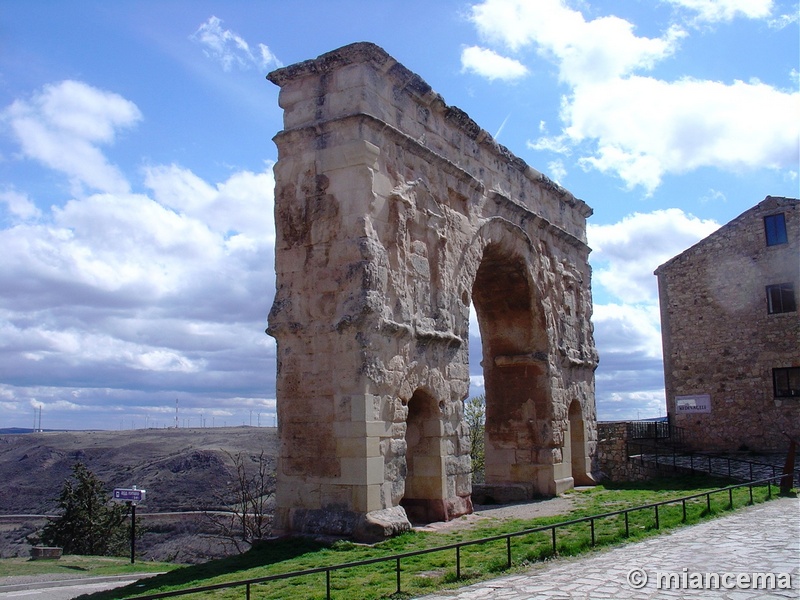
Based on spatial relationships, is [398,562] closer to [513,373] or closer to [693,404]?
[513,373]

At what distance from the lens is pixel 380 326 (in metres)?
11.3

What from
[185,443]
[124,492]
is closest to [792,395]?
[124,492]

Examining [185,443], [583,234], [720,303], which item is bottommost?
[185,443]

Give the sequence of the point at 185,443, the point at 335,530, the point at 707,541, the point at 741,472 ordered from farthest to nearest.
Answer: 1. the point at 185,443
2. the point at 741,472
3. the point at 335,530
4. the point at 707,541

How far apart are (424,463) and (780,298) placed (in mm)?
15595

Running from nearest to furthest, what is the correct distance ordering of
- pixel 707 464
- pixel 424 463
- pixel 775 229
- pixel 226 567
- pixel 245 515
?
pixel 226 567, pixel 424 463, pixel 707 464, pixel 245 515, pixel 775 229

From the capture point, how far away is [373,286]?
1134 cm

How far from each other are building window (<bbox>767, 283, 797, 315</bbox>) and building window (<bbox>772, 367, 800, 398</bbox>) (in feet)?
5.96

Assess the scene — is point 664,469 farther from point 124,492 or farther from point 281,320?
point 124,492

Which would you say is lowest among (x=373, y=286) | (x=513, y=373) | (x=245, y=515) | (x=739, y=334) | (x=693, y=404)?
(x=245, y=515)

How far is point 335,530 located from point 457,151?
756cm

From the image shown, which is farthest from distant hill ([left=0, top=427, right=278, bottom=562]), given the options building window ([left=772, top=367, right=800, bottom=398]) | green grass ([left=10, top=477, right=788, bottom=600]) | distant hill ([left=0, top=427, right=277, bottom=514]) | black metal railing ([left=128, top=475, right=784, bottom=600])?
black metal railing ([left=128, top=475, right=784, bottom=600])

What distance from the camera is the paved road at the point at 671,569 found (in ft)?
23.2

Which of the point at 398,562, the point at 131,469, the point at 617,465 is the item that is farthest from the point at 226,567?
the point at 131,469
